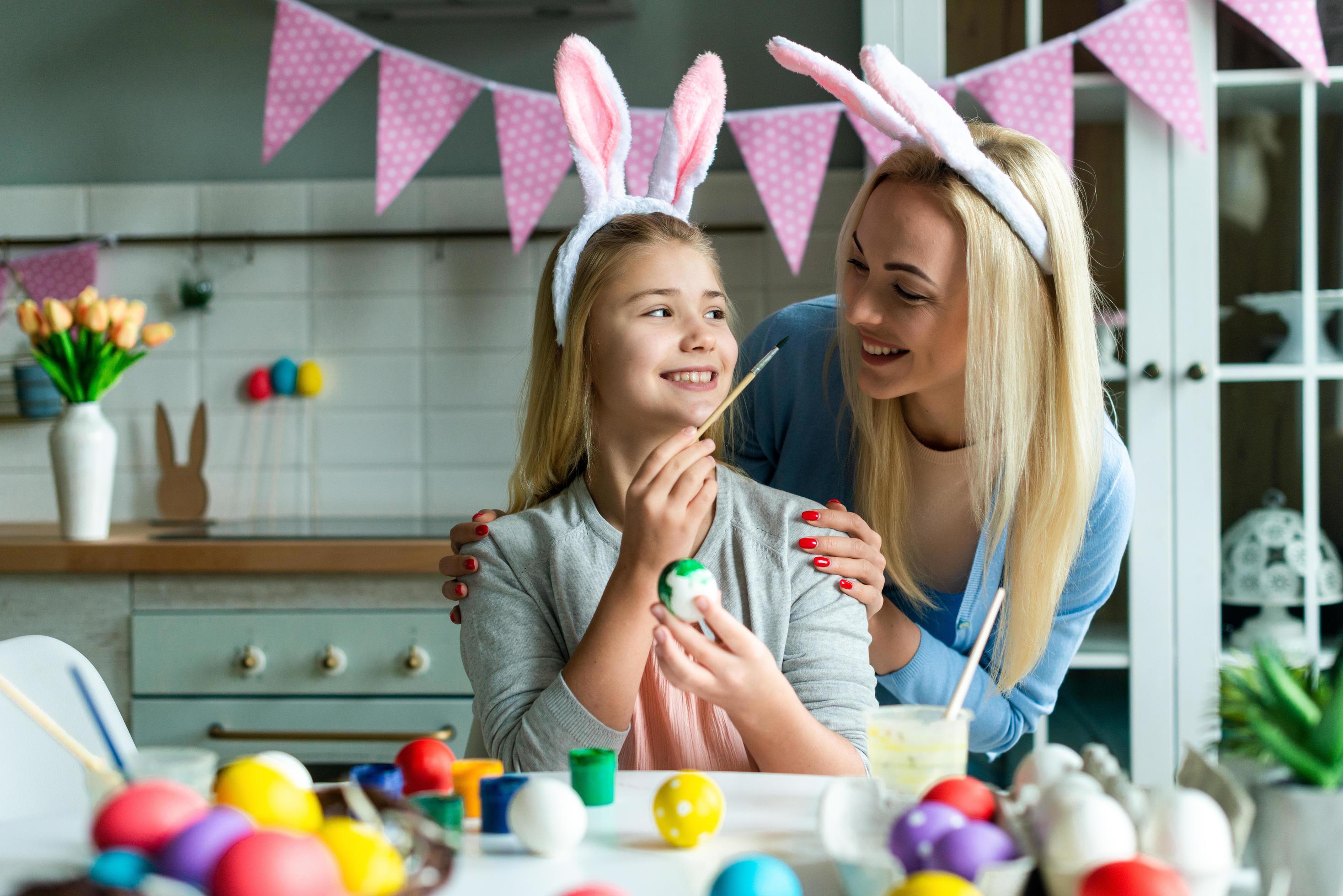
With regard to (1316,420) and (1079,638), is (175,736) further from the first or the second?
(1316,420)

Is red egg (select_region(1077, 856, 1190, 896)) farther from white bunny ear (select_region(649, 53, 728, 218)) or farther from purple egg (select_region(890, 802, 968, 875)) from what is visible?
white bunny ear (select_region(649, 53, 728, 218))

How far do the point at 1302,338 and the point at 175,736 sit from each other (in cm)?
223

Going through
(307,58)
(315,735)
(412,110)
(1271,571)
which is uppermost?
(307,58)

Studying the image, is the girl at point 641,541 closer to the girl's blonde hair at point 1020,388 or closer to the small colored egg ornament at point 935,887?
the girl's blonde hair at point 1020,388

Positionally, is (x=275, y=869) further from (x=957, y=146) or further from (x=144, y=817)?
(x=957, y=146)

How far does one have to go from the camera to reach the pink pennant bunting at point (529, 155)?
7.84ft

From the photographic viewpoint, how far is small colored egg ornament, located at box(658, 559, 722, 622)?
2.83ft

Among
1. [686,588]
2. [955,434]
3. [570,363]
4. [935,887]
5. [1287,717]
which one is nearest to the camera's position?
[935,887]

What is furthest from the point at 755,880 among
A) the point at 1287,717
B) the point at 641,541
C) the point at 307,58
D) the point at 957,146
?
the point at 307,58

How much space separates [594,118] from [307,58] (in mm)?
1325

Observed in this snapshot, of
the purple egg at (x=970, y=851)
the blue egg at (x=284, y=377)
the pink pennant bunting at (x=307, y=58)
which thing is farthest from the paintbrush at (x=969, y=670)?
the blue egg at (x=284, y=377)

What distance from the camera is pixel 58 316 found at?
2154 mm

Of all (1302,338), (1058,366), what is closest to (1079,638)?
(1058,366)

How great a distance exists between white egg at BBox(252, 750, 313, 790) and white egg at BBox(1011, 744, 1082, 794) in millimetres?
448
